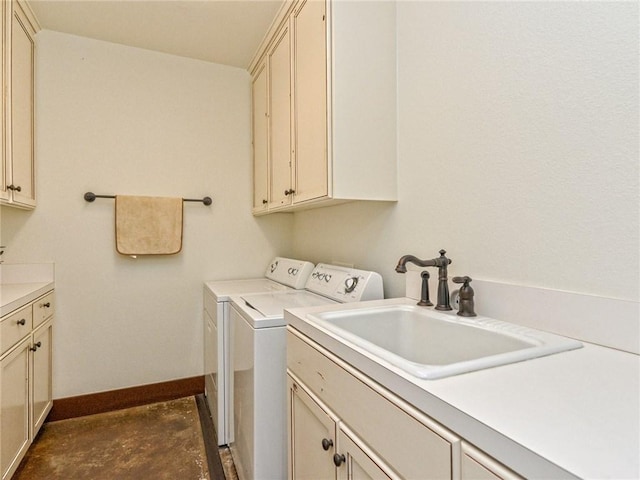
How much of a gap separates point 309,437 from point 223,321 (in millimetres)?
1002

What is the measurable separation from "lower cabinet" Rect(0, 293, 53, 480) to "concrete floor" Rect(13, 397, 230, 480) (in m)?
0.13

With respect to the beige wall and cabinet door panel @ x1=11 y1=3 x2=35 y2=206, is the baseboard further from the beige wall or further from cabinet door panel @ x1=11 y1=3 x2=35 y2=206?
cabinet door panel @ x1=11 y1=3 x2=35 y2=206

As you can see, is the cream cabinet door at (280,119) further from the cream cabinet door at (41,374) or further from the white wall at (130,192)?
the cream cabinet door at (41,374)

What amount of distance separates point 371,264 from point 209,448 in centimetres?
133

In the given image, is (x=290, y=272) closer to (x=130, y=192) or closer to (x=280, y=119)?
(x=280, y=119)

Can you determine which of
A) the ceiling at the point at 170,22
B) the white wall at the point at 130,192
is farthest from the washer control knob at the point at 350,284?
the ceiling at the point at 170,22

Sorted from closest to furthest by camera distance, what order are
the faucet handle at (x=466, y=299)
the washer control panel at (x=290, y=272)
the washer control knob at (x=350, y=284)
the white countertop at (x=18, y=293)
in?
the faucet handle at (x=466, y=299), the white countertop at (x=18, y=293), the washer control knob at (x=350, y=284), the washer control panel at (x=290, y=272)

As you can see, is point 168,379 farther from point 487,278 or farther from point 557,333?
point 557,333

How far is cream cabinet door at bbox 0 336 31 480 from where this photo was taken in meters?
1.45

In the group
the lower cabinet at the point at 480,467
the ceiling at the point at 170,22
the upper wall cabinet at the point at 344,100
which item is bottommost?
the lower cabinet at the point at 480,467

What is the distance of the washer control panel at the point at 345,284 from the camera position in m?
1.59

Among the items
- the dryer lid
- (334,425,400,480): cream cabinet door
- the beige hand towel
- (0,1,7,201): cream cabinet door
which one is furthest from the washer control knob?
(0,1,7,201): cream cabinet door

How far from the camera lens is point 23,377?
66.0 inches

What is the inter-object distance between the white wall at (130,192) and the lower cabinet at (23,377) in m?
0.22
